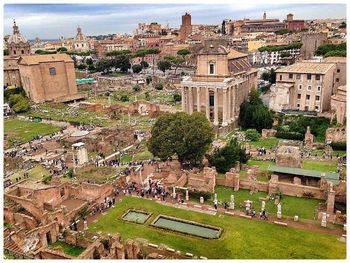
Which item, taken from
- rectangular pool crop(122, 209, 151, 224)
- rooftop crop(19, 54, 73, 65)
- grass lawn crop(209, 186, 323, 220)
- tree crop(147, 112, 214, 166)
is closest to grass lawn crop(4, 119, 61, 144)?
rooftop crop(19, 54, 73, 65)

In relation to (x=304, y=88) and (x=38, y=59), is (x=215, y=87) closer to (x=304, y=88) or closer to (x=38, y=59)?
(x=304, y=88)

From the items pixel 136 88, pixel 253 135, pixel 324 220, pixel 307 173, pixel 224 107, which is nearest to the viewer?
pixel 324 220

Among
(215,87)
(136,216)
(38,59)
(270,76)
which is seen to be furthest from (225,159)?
(38,59)

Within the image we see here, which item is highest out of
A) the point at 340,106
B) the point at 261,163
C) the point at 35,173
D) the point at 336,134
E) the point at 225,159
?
the point at 340,106

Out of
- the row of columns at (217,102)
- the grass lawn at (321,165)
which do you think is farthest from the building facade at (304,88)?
the grass lawn at (321,165)

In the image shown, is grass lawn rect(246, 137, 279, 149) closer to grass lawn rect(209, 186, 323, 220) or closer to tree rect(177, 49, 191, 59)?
grass lawn rect(209, 186, 323, 220)

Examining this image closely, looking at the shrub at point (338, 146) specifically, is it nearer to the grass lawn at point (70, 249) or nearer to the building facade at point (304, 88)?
the building facade at point (304, 88)

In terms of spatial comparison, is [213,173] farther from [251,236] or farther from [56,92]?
[56,92]

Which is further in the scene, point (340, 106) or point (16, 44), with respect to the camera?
point (16, 44)
